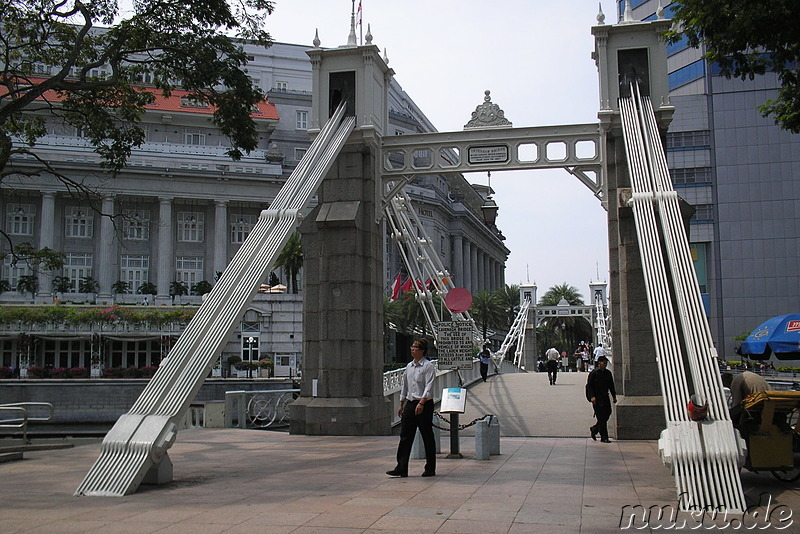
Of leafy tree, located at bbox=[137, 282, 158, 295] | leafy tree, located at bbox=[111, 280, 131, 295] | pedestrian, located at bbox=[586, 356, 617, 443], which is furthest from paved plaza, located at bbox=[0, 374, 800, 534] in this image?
leafy tree, located at bbox=[111, 280, 131, 295]

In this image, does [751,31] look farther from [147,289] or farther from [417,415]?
[147,289]

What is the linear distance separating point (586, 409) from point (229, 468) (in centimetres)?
1322

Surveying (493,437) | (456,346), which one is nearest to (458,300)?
(456,346)

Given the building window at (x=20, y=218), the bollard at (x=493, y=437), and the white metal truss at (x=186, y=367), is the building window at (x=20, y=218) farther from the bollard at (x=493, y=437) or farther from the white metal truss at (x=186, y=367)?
the bollard at (x=493, y=437)

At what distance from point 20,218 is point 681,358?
228 feet

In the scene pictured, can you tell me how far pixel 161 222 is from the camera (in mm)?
64312

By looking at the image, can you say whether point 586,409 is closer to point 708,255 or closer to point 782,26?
point 782,26

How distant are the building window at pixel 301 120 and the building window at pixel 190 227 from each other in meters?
15.3

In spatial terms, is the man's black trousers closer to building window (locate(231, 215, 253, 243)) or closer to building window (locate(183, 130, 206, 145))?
building window (locate(231, 215, 253, 243))

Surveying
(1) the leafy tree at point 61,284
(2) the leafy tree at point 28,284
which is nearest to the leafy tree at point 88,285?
(1) the leafy tree at point 61,284

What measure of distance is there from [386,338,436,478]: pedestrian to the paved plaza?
0.80 feet

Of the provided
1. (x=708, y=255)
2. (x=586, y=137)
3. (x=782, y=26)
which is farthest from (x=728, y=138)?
(x=782, y=26)

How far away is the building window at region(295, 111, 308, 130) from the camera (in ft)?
260

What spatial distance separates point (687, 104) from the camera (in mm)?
54531
